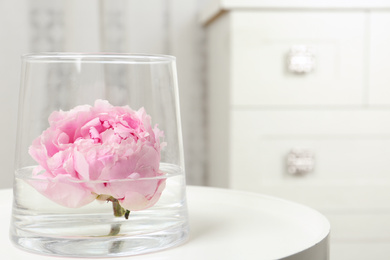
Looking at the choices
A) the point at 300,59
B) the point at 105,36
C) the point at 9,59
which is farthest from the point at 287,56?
the point at 9,59

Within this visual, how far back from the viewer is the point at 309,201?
49.0 inches

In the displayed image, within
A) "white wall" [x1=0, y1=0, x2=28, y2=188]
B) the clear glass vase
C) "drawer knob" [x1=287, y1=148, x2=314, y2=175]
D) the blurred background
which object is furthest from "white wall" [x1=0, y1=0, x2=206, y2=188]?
the clear glass vase

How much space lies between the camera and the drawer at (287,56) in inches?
47.4

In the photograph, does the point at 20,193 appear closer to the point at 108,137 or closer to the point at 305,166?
the point at 108,137

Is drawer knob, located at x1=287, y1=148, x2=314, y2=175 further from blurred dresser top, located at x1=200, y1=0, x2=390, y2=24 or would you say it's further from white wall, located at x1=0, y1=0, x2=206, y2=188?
white wall, located at x1=0, y1=0, x2=206, y2=188

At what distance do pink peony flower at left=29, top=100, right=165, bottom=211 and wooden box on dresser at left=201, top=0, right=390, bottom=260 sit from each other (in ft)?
2.58

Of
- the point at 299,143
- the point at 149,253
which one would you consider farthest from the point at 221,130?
the point at 149,253

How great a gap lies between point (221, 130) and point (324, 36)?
0.32 metres

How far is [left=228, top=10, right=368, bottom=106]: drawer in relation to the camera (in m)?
1.20

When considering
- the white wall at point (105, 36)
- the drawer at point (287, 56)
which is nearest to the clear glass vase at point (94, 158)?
the drawer at point (287, 56)

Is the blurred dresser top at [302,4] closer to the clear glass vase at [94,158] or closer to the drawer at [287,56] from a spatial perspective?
the drawer at [287,56]

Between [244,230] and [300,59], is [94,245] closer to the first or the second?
[244,230]

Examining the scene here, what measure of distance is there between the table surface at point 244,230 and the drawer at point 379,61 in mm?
649

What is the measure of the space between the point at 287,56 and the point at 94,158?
0.84 meters
